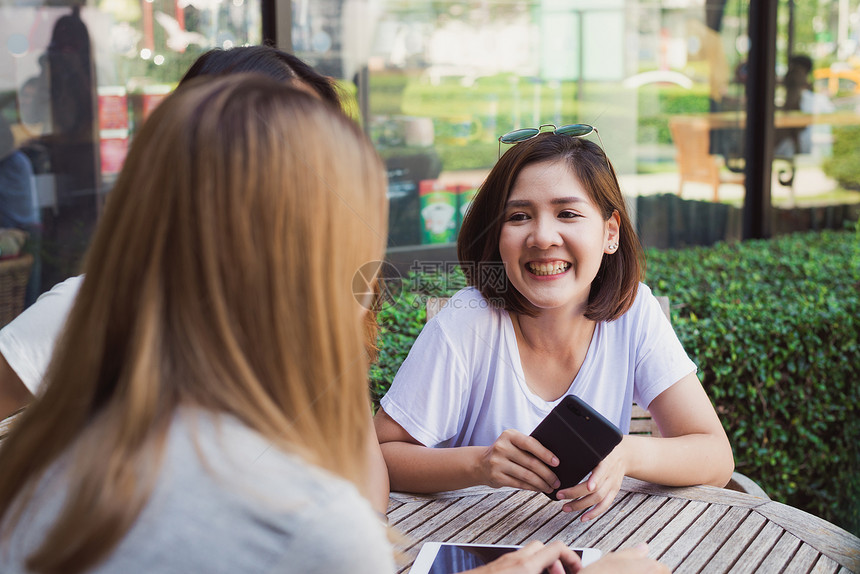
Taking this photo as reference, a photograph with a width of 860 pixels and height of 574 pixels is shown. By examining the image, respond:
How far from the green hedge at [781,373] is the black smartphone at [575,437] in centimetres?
125

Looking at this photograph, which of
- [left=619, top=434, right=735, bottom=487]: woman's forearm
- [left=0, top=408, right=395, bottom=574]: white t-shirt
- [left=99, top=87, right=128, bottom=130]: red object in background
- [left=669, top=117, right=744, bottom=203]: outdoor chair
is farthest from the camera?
[left=669, top=117, right=744, bottom=203]: outdoor chair

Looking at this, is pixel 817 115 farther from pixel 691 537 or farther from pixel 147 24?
pixel 691 537

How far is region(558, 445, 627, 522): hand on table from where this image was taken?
5.30 ft

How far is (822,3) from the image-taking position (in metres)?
6.18

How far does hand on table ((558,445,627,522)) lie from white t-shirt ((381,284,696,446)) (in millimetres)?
367

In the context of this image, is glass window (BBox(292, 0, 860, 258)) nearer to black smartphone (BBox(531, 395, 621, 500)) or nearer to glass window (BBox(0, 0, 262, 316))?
glass window (BBox(0, 0, 262, 316))

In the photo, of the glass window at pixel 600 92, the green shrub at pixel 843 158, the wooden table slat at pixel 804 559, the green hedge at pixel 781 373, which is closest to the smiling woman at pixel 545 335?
the wooden table slat at pixel 804 559

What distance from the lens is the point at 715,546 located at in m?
1.53

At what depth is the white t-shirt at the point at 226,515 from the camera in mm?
833

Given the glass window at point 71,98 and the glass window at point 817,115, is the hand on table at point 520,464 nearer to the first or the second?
the glass window at point 71,98

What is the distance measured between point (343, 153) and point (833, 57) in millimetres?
6466

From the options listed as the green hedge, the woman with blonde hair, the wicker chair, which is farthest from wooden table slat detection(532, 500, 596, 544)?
the wicker chair

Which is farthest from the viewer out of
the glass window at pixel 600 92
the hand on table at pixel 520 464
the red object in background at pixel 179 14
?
the glass window at pixel 600 92

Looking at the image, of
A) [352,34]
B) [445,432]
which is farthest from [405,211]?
[445,432]
